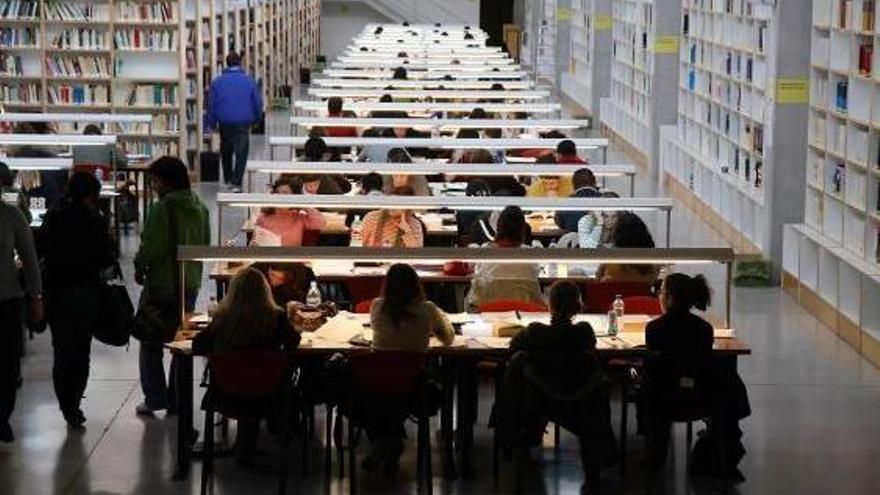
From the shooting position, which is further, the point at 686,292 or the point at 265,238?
the point at 265,238

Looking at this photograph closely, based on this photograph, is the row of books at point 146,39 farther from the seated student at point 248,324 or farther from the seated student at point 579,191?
the seated student at point 248,324

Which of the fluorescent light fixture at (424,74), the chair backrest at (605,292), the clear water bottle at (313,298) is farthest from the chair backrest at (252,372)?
the fluorescent light fixture at (424,74)

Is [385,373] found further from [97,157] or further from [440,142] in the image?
[97,157]

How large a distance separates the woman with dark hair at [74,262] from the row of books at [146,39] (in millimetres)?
10451

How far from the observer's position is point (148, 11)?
20.1 meters

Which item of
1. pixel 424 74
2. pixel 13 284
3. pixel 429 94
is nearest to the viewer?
pixel 13 284

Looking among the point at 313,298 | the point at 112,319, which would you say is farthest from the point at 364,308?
the point at 112,319

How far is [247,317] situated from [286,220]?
12.2ft

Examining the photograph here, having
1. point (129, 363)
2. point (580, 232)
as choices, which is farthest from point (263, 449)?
point (580, 232)

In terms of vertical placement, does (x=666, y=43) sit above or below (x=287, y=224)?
above

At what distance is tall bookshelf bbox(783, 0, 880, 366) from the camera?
482 inches

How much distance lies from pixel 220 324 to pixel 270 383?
1.24 ft

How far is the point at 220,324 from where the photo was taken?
8.73m

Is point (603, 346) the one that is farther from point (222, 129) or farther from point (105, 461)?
point (222, 129)
